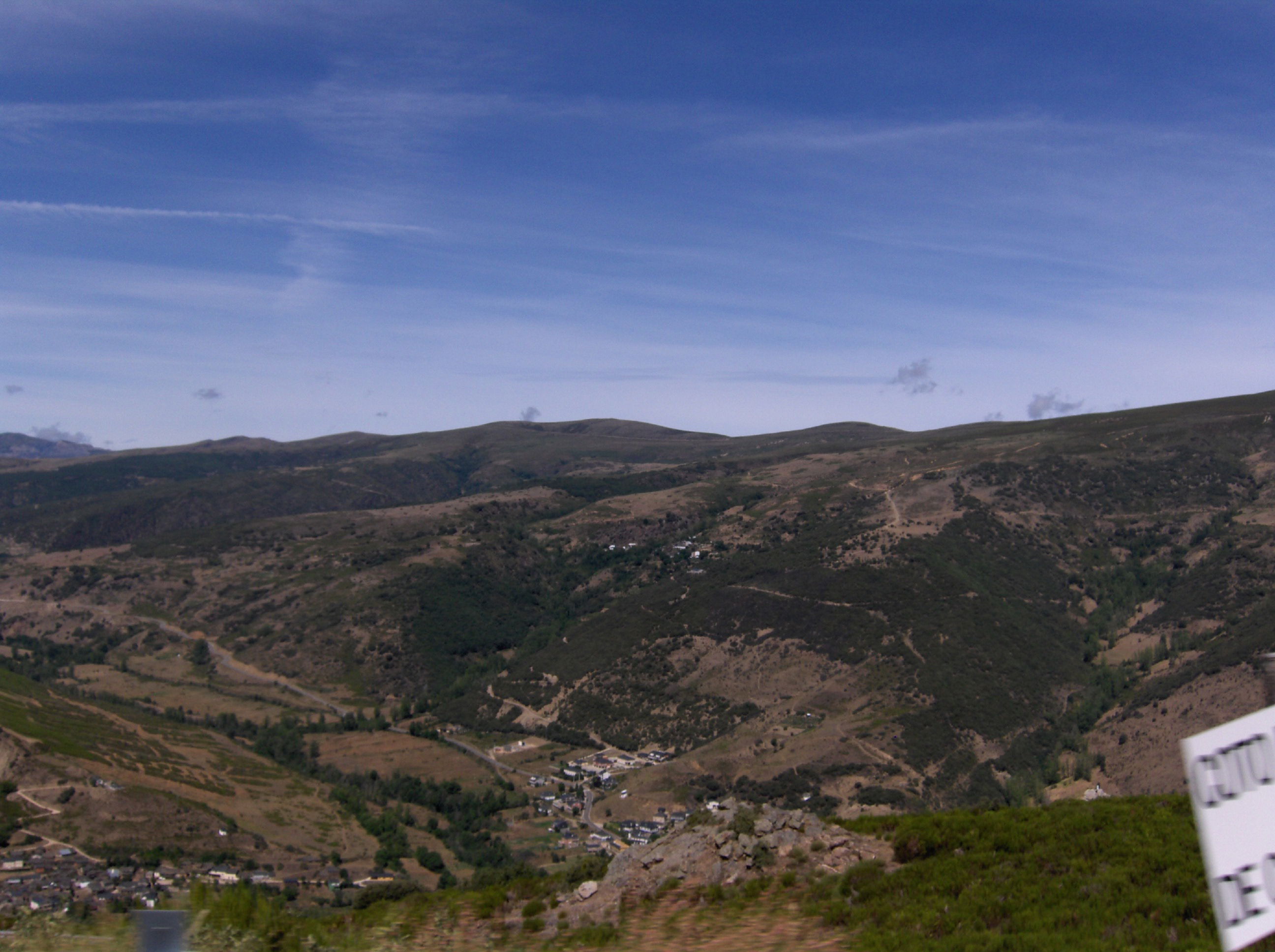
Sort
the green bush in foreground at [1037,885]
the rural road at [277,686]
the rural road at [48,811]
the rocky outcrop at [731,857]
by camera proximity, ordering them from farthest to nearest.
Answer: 1. the rural road at [277,686]
2. the rural road at [48,811]
3. the rocky outcrop at [731,857]
4. the green bush in foreground at [1037,885]

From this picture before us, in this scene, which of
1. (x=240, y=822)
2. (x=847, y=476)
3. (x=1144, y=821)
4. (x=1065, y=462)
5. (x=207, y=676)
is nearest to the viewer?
(x=1144, y=821)

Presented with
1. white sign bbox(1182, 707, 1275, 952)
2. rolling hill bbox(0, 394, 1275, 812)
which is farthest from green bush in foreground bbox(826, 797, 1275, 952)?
rolling hill bbox(0, 394, 1275, 812)

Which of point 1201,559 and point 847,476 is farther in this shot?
point 847,476

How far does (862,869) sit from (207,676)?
378 ft

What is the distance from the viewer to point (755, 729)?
74.6 metres

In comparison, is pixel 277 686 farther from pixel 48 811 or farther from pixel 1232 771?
pixel 1232 771

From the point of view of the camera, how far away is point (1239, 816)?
5.04 metres

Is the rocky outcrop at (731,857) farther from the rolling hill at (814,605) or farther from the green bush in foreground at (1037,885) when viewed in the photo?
the rolling hill at (814,605)

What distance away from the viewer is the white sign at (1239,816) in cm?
486

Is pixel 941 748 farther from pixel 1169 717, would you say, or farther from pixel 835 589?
pixel 835 589

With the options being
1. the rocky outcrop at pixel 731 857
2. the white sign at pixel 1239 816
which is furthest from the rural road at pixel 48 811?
the white sign at pixel 1239 816

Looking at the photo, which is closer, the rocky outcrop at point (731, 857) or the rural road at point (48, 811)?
the rocky outcrop at point (731, 857)

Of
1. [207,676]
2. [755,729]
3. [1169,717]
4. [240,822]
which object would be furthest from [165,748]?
[1169,717]

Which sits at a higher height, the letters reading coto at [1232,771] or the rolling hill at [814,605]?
the letters reading coto at [1232,771]
